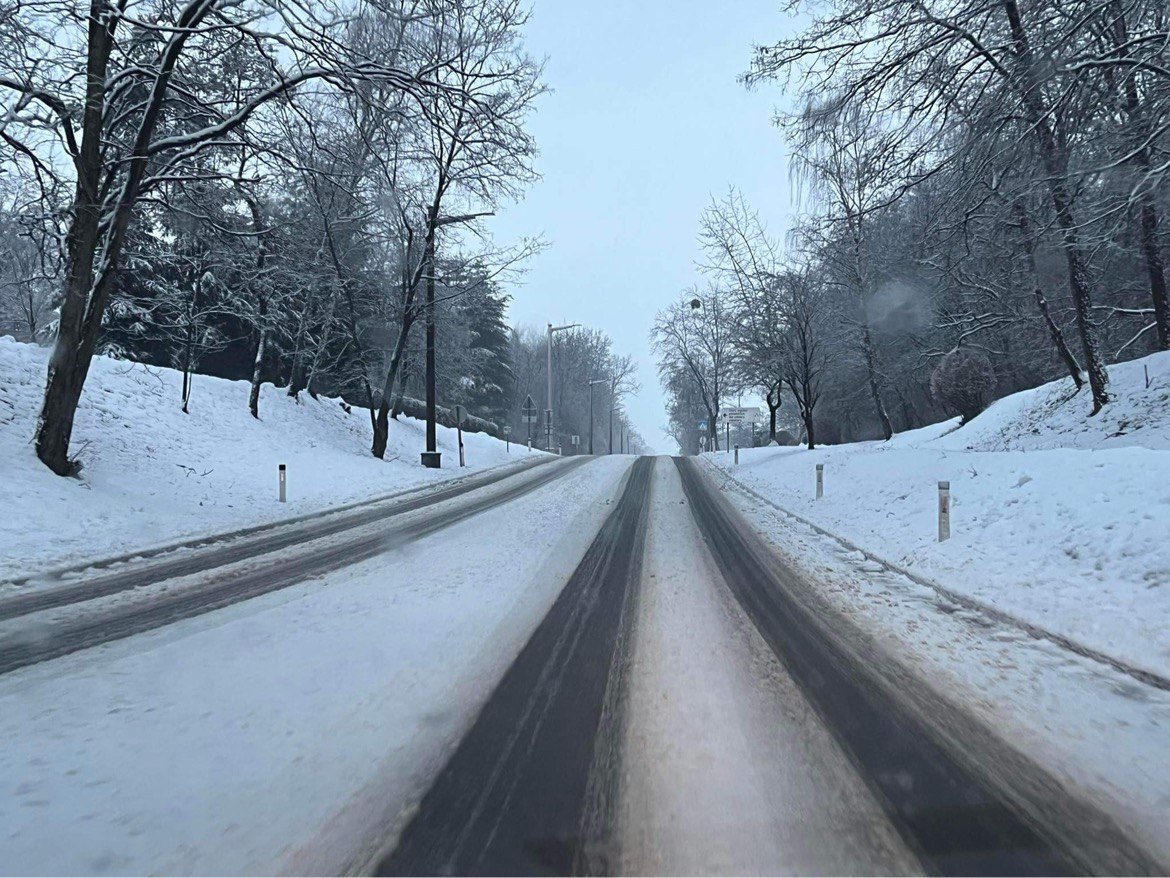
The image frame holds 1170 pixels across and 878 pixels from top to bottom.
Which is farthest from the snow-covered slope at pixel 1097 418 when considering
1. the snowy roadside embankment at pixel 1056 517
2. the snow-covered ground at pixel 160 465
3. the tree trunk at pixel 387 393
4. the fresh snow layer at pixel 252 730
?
the tree trunk at pixel 387 393

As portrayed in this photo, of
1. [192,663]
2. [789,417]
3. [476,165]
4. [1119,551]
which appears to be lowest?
[192,663]

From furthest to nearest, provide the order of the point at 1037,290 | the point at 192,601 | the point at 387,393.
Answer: the point at 387,393
the point at 1037,290
the point at 192,601

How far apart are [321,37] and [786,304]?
743 inches

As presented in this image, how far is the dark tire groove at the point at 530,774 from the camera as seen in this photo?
2.55 metres

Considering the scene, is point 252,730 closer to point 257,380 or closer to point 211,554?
point 211,554

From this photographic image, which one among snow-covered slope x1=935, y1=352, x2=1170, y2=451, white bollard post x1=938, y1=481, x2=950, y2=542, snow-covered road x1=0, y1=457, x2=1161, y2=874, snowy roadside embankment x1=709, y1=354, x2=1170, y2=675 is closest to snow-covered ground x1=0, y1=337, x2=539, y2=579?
snow-covered road x1=0, y1=457, x2=1161, y2=874

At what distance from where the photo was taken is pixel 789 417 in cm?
6116

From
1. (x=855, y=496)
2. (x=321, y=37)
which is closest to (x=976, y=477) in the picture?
(x=855, y=496)

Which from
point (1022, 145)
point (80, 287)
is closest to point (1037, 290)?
point (1022, 145)

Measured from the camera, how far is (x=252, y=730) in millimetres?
3600

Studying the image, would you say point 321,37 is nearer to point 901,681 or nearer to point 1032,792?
point 901,681

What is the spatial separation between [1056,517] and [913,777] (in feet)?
18.8

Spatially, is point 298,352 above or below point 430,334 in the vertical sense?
below

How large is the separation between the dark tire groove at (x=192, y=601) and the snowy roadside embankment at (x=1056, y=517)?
693 centimetres
